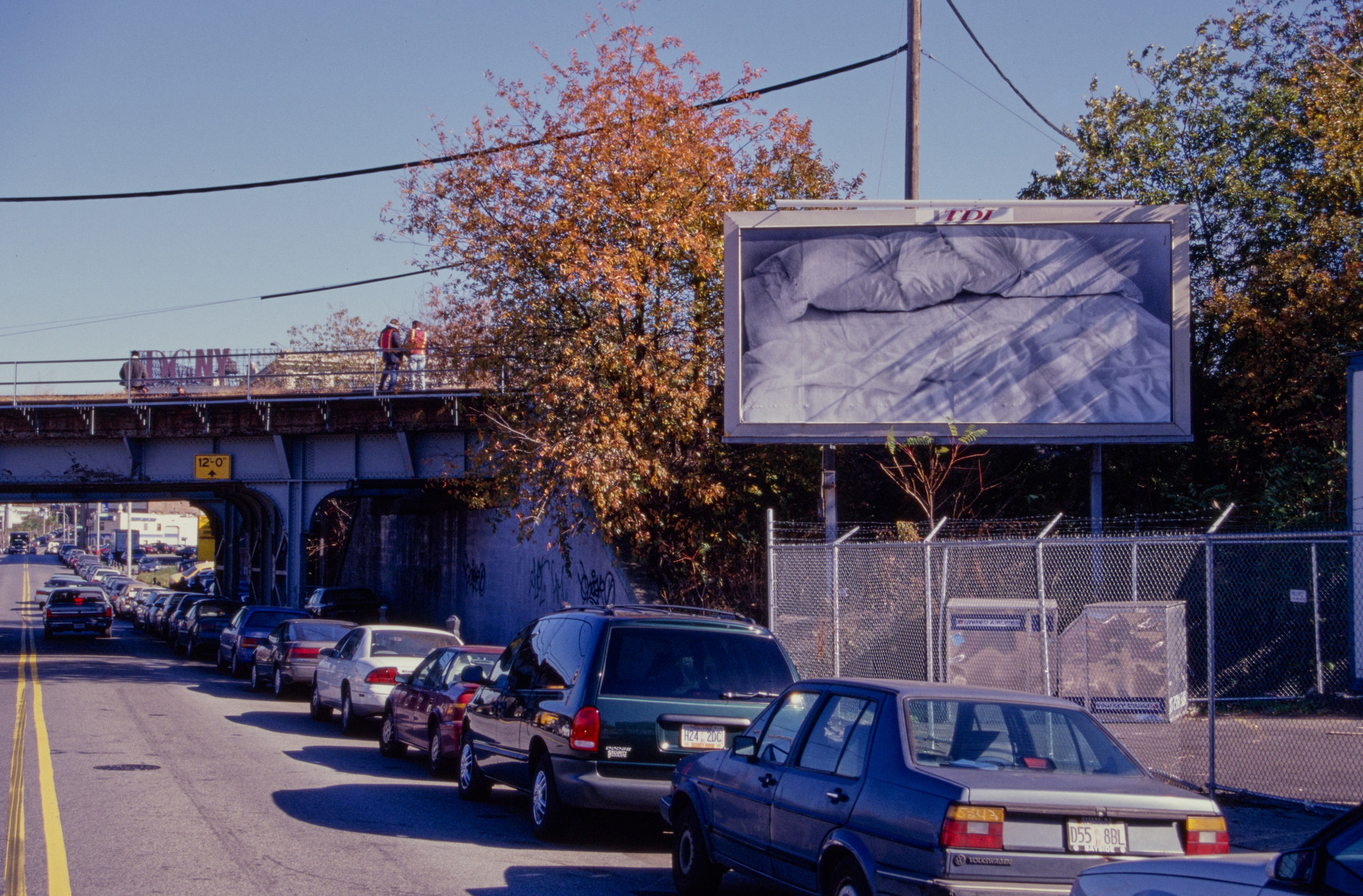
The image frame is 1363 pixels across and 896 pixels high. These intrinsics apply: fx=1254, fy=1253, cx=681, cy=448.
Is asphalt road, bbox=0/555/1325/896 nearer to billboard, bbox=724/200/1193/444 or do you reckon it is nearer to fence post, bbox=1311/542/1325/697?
fence post, bbox=1311/542/1325/697

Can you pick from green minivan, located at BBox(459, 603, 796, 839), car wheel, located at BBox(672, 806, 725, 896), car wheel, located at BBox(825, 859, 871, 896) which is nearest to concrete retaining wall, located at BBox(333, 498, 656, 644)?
green minivan, located at BBox(459, 603, 796, 839)

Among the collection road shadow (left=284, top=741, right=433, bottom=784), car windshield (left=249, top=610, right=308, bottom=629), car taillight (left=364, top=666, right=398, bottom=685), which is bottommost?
road shadow (left=284, top=741, right=433, bottom=784)

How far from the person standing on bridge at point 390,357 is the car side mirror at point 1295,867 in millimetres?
27971

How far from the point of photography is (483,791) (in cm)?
1148

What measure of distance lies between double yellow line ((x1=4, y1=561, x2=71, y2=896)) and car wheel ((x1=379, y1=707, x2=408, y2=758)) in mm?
3536

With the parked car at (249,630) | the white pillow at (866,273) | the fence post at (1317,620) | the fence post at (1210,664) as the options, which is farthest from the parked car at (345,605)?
the fence post at (1210,664)

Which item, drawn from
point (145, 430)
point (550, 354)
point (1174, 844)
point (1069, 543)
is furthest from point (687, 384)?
point (145, 430)

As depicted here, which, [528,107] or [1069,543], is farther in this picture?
[528,107]

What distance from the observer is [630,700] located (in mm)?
9039

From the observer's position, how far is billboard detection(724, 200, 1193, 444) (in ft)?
59.8

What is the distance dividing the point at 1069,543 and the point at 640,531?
10.4 m

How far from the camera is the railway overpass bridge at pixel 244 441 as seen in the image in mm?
31881

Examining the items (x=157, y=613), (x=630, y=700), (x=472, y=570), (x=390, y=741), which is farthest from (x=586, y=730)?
(x=157, y=613)

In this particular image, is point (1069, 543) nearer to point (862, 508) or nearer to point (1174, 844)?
Result: point (1174, 844)
